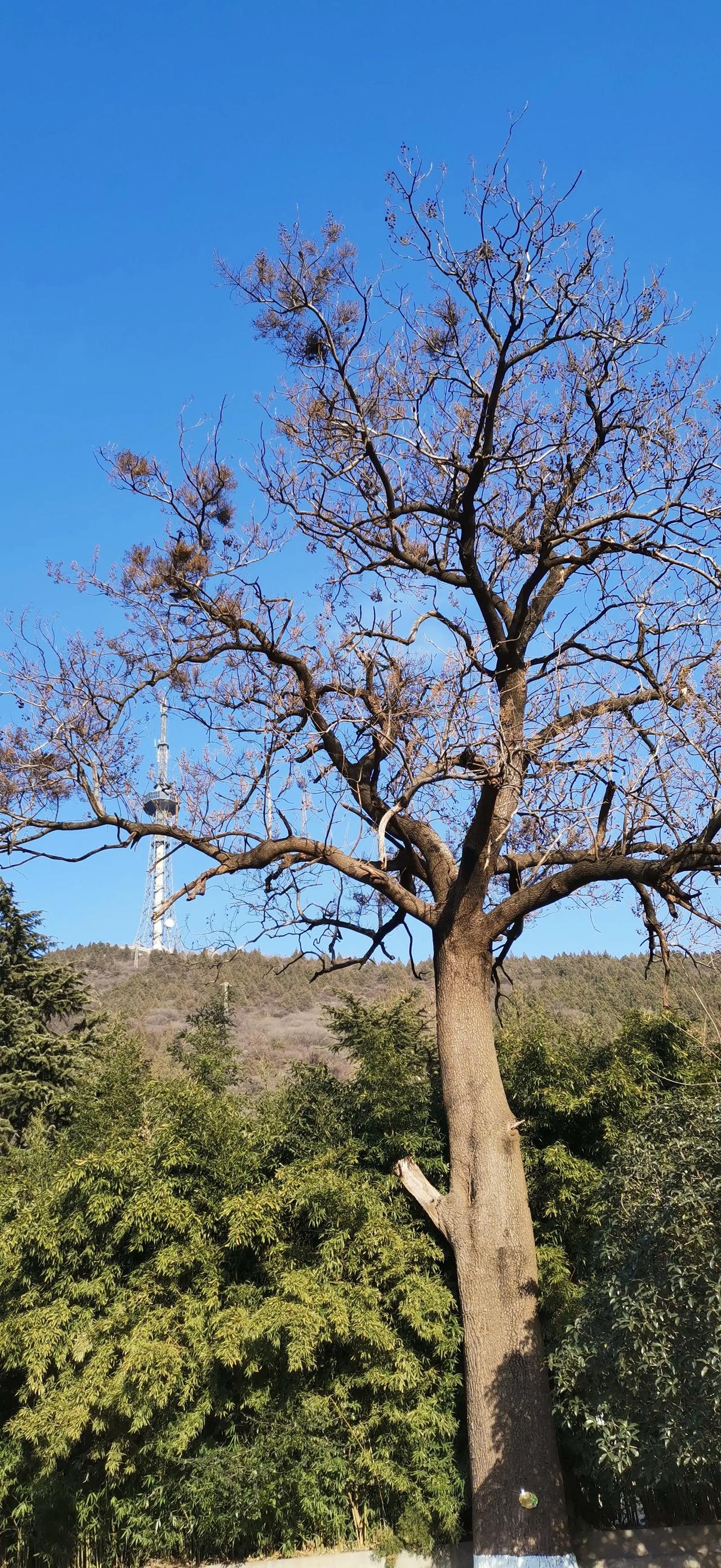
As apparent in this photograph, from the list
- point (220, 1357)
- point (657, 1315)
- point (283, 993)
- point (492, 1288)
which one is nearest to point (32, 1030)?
point (220, 1357)

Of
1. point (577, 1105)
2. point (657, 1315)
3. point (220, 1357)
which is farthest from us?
point (577, 1105)

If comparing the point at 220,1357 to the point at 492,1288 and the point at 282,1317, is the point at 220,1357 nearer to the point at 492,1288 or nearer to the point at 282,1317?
the point at 282,1317

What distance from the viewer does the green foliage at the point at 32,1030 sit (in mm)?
12367

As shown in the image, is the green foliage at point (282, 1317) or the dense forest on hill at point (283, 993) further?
the dense forest on hill at point (283, 993)

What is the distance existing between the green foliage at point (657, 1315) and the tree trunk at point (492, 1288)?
0.27 metres

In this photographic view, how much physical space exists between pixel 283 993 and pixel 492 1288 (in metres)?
27.1

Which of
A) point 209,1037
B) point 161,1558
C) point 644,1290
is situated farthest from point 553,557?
point 209,1037

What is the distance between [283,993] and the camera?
32219mm

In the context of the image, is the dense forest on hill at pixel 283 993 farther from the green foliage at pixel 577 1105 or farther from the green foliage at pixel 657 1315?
the green foliage at pixel 657 1315

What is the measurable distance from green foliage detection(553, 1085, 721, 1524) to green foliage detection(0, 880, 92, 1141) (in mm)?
7802

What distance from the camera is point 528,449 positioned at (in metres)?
6.56

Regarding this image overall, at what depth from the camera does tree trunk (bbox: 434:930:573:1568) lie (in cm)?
518

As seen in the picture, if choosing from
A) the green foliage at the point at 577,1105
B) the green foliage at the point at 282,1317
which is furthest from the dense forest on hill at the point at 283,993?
the green foliage at the point at 282,1317

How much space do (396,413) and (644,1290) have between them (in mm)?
4959
